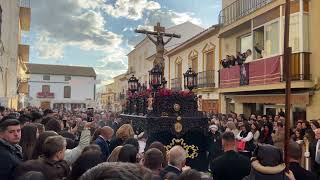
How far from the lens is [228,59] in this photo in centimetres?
1738

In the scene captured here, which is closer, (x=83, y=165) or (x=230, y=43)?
(x=83, y=165)

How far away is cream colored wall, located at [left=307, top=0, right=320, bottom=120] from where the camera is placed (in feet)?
39.8

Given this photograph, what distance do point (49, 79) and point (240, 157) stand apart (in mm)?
56665

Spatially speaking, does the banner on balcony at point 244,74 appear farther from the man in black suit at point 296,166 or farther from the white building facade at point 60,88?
the white building facade at point 60,88

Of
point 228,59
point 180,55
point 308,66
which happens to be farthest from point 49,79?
point 308,66

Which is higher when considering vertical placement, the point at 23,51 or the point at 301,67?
the point at 23,51

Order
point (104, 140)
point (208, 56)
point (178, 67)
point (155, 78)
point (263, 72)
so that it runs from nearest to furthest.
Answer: point (104, 140) < point (155, 78) < point (263, 72) < point (208, 56) < point (178, 67)

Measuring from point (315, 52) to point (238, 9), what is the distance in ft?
22.1

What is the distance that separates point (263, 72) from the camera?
14.1 metres

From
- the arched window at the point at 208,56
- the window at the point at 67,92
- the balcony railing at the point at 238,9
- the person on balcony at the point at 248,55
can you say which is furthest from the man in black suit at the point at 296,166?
the window at the point at 67,92

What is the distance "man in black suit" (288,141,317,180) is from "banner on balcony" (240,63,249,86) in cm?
1164

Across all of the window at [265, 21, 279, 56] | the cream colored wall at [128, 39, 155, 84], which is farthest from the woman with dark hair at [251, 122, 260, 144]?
the cream colored wall at [128, 39, 155, 84]

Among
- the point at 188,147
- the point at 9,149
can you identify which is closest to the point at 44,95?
the point at 188,147

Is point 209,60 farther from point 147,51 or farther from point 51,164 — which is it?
point 51,164
